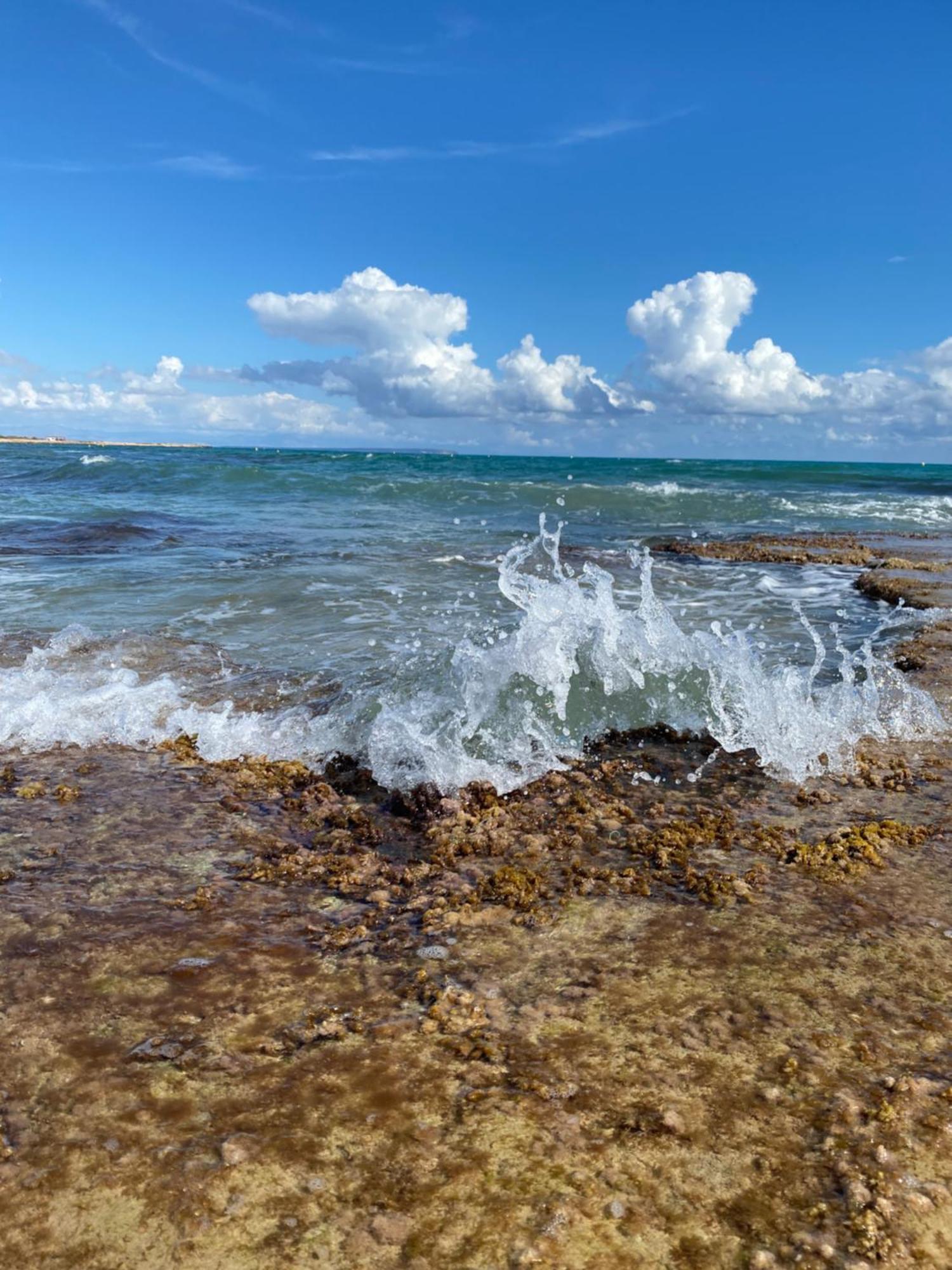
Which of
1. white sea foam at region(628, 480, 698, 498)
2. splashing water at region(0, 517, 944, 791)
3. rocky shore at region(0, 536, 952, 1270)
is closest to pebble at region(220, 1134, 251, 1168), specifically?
rocky shore at region(0, 536, 952, 1270)

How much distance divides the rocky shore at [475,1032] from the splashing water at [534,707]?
0.57 meters

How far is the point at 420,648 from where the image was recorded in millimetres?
7918

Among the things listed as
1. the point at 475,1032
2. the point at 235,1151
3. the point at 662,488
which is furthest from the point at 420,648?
the point at 662,488

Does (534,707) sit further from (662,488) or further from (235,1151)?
(662,488)

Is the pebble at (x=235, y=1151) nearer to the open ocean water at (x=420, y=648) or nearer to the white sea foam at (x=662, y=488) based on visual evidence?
the open ocean water at (x=420, y=648)

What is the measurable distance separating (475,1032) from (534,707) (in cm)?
325

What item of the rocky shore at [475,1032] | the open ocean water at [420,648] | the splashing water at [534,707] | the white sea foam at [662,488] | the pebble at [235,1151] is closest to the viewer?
the rocky shore at [475,1032]

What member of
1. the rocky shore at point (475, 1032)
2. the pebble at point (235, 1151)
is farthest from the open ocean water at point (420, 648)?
the pebble at point (235, 1151)

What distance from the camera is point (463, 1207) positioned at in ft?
6.36

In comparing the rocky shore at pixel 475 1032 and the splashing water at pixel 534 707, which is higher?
the splashing water at pixel 534 707

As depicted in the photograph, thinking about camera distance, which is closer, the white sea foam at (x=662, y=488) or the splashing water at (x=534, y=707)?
the splashing water at (x=534, y=707)

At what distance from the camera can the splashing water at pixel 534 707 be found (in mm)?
5086

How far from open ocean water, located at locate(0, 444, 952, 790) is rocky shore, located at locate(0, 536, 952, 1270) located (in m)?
0.90

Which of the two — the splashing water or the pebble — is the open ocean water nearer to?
the splashing water
